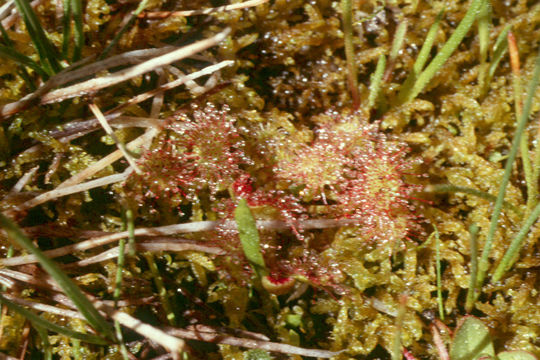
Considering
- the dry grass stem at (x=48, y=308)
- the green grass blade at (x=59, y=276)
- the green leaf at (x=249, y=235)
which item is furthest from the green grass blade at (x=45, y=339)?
the green leaf at (x=249, y=235)

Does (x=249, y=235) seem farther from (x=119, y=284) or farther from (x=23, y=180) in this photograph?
(x=23, y=180)

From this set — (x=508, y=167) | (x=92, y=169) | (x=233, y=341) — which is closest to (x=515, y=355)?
(x=508, y=167)

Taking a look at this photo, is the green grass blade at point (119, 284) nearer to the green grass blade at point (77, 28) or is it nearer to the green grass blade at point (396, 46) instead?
the green grass blade at point (77, 28)

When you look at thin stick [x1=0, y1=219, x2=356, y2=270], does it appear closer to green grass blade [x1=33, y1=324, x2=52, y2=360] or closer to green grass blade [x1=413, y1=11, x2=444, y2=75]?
green grass blade [x1=33, y1=324, x2=52, y2=360]

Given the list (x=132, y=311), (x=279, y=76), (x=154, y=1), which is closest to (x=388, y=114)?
(x=279, y=76)

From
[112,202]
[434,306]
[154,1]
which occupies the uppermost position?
[154,1]

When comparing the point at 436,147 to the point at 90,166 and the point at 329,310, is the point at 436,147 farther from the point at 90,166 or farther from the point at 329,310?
the point at 90,166
